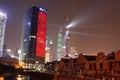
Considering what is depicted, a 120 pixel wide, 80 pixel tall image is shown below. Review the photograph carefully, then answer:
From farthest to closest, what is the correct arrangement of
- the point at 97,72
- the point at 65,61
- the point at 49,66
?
the point at 49,66
the point at 65,61
the point at 97,72

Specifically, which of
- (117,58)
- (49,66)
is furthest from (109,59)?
(49,66)

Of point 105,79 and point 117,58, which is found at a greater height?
point 117,58

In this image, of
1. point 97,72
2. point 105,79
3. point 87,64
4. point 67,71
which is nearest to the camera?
point 105,79

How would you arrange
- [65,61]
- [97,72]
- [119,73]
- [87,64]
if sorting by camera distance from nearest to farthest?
1. [119,73]
2. [97,72]
3. [87,64]
4. [65,61]

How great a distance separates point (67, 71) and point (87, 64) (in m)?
16.7

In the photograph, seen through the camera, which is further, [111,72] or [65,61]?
[65,61]

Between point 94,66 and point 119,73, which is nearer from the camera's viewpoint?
point 119,73

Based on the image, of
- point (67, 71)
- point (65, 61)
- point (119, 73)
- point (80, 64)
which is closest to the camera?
point (119, 73)

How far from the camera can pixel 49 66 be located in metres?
114

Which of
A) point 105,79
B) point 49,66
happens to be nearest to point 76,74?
point 105,79

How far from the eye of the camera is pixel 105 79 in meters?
47.9

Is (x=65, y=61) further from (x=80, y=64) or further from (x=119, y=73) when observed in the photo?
(x=119, y=73)

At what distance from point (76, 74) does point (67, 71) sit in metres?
8.51

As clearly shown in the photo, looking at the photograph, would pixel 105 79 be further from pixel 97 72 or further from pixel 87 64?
pixel 87 64
